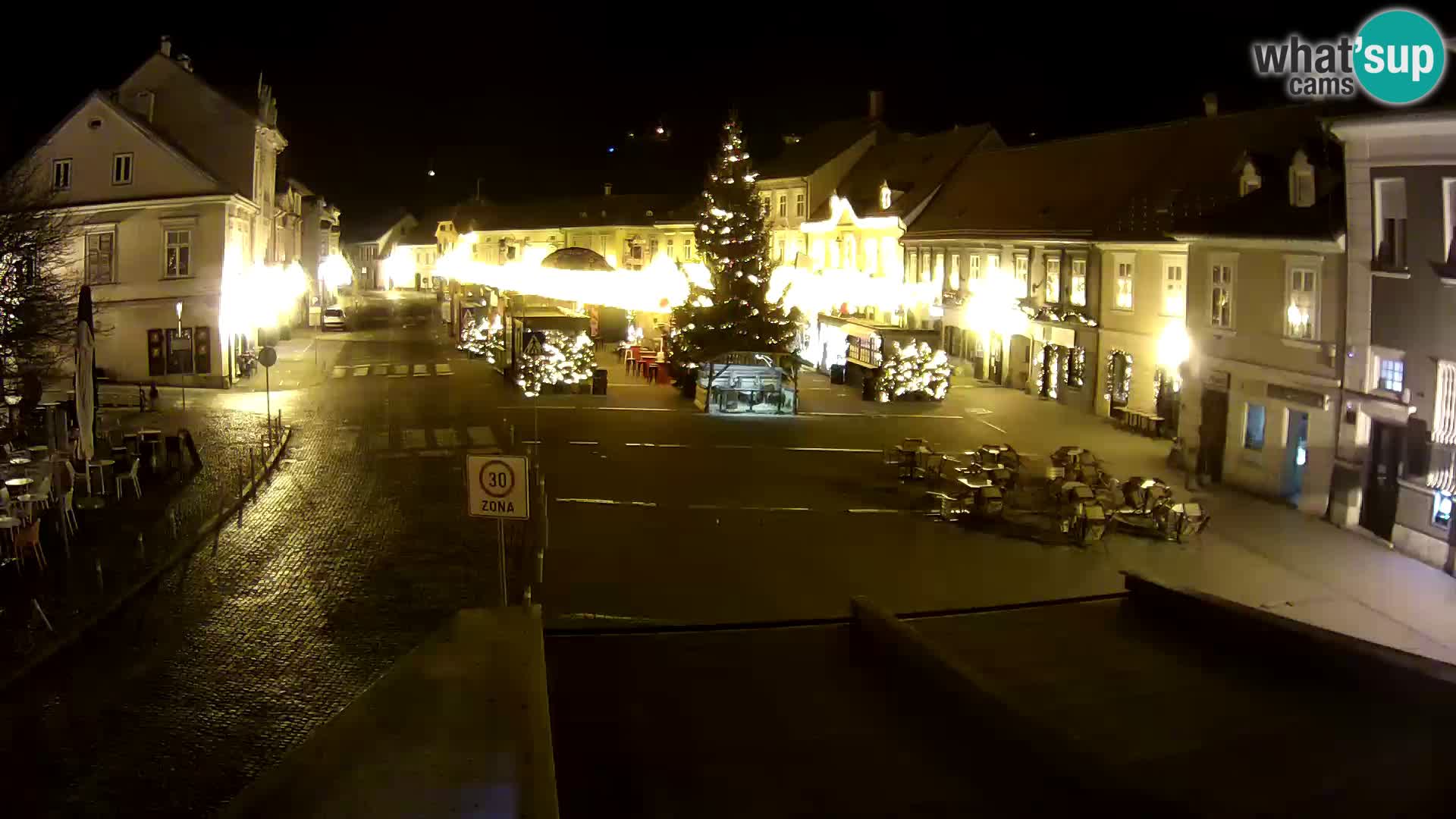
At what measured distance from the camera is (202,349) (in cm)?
3984

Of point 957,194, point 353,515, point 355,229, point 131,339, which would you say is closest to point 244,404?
point 131,339

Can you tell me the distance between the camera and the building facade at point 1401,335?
741 inches

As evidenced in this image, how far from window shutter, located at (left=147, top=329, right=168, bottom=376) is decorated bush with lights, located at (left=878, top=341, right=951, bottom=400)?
2251 centimetres

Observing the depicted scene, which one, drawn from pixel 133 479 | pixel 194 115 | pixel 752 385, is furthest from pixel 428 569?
pixel 194 115

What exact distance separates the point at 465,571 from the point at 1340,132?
15.8 m

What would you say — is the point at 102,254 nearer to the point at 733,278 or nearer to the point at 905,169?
the point at 733,278

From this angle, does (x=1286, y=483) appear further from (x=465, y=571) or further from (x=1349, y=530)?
(x=465, y=571)

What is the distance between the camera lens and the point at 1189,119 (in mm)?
36844

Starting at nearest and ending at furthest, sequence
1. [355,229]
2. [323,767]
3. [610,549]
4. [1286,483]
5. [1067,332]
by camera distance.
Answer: [323,767] → [610,549] → [1286,483] → [1067,332] → [355,229]

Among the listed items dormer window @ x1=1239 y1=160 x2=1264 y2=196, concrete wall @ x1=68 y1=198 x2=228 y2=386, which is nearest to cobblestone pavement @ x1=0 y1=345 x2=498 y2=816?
dormer window @ x1=1239 y1=160 x2=1264 y2=196

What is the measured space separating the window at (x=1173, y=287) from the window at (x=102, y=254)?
31035mm

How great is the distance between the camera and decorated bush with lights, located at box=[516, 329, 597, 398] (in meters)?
38.5

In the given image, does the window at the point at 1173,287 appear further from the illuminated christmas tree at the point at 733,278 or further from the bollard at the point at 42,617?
the bollard at the point at 42,617

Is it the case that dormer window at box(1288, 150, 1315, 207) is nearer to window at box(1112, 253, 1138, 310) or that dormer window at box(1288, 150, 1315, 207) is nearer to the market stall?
window at box(1112, 253, 1138, 310)
